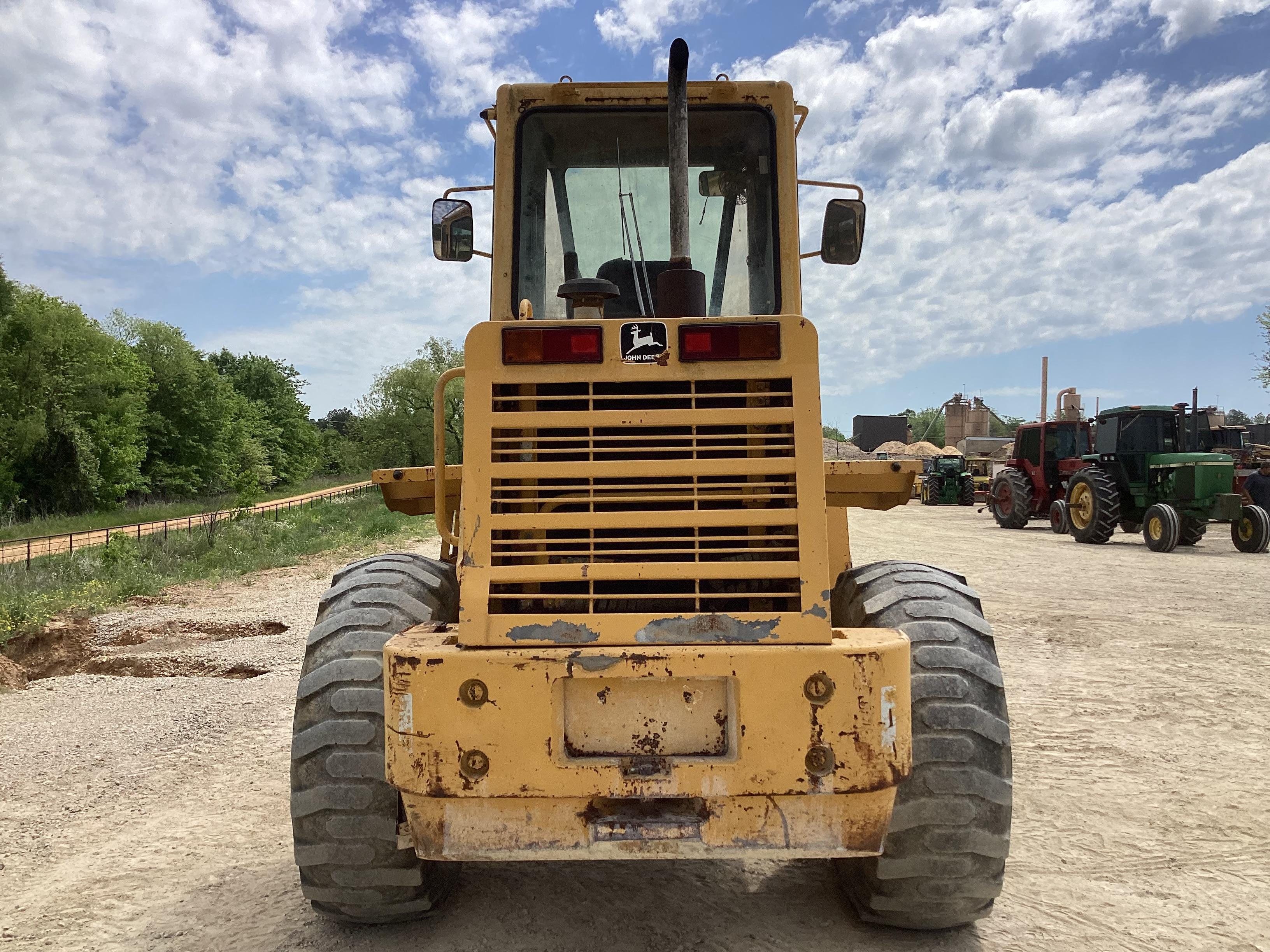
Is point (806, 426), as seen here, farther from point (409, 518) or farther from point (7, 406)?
point (7, 406)

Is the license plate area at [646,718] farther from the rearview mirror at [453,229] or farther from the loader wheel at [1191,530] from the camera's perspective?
the loader wheel at [1191,530]

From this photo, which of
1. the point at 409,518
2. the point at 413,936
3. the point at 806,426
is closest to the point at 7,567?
the point at 409,518

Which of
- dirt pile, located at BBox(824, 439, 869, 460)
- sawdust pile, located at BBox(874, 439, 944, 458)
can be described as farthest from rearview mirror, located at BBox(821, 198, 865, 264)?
sawdust pile, located at BBox(874, 439, 944, 458)

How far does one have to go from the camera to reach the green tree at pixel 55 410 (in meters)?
35.0

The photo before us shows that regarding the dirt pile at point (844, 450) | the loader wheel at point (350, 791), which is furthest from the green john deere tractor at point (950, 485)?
the loader wheel at point (350, 791)

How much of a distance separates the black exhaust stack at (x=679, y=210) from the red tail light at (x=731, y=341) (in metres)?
0.29

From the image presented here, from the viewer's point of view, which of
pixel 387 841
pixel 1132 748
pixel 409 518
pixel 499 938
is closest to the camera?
pixel 387 841

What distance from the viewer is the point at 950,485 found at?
32.6 metres

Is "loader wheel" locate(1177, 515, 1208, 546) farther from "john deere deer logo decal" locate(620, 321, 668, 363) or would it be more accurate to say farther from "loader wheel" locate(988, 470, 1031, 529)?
"john deere deer logo decal" locate(620, 321, 668, 363)

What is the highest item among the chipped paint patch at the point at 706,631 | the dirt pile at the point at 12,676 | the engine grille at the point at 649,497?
the engine grille at the point at 649,497

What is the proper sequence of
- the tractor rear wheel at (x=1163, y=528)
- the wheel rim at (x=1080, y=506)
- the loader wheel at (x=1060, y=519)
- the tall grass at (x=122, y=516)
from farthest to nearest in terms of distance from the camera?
the tall grass at (x=122, y=516) → the loader wheel at (x=1060, y=519) → the wheel rim at (x=1080, y=506) → the tractor rear wheel at (x=1163, y=528)

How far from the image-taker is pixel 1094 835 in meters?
3.86

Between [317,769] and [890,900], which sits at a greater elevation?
[317,769]

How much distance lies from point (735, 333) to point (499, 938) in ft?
6.98
